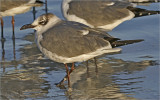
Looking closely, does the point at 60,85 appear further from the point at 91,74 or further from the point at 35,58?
the point at 35,58

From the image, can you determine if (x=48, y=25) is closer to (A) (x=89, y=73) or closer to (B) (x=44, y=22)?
(B) (x=44, y=22)

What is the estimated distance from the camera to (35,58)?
8703 mm

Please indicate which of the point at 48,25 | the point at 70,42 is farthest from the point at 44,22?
the point at 70,42

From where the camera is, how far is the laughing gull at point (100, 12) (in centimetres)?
943

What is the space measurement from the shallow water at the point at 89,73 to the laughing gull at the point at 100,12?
556mm

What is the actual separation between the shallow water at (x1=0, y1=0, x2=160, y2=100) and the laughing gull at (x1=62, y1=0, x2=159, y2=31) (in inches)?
21.9

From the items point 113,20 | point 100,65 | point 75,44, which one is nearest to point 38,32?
point 75,44

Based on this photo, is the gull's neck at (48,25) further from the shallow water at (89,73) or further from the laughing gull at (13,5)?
the laughing gull at (13,5)

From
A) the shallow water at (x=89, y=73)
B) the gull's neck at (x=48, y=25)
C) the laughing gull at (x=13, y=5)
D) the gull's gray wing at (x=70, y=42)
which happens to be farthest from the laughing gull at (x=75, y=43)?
the laughing gull at (x=13, y=5)

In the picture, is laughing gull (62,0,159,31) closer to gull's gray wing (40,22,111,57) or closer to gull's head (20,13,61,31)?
gull's head (20,13,61,31)

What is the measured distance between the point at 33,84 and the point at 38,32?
0.86 meters

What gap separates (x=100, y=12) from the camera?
9.49 metres

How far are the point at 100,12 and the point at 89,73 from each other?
221cm

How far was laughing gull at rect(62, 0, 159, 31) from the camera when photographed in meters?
9.43
